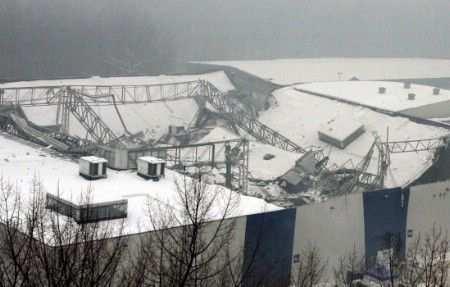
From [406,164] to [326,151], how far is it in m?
2.75

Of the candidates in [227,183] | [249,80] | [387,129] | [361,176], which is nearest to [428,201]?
[361,176]

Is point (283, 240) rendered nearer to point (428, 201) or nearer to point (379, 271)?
point (379, 271)

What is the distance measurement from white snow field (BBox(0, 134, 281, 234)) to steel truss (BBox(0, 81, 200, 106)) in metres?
7.22

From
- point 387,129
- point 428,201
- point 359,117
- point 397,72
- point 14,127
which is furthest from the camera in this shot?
point 397,72

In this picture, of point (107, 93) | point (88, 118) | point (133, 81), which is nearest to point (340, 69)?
point (133, 81)

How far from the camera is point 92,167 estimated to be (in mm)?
13383

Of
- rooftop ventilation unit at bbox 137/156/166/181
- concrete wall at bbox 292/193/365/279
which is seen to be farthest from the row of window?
concrete wall at bbox 292/193/365/279

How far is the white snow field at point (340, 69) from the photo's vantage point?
106 feet

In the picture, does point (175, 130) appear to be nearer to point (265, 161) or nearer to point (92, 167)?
point (265, 161)

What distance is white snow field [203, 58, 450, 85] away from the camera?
32.3m

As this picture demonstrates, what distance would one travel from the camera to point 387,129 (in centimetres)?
2103

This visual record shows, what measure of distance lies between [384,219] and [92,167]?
5.19 metres

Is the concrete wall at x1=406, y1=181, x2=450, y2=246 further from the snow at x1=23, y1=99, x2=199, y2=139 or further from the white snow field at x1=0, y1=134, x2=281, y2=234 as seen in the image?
the snow at x1=23, y1=99, x2=199, y2=139

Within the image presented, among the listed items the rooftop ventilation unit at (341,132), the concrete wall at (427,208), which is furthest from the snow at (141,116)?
the concrete wall at (427,208)
